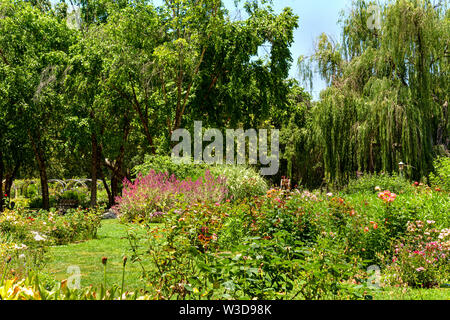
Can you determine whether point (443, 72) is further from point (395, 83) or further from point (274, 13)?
point (274, 13)

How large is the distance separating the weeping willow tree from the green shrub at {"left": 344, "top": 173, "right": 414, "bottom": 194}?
47.3 inches

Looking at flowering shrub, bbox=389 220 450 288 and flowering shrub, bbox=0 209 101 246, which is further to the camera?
flowering shrub, bbox=0 209 101 246

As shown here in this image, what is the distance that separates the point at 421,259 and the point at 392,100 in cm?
875

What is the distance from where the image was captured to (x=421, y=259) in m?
4.72

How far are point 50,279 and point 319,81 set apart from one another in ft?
45.2

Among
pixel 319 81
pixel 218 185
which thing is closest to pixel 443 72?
pixel 319 81

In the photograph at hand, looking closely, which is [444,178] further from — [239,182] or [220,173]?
[220,173]

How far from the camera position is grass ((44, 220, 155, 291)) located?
4556 millimetres

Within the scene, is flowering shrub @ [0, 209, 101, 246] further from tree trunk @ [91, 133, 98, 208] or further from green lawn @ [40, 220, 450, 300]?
tree trunk @ [91, 133, 98, 208]

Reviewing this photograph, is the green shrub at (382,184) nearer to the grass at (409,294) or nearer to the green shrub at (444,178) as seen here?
the green shrub at (444,178)

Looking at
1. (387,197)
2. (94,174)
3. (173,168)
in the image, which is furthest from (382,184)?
(94,174)

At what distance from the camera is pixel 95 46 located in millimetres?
15688

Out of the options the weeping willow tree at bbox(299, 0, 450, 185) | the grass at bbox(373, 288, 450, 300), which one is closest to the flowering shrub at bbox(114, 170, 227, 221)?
the weeping willow tree at bbox(299, 0, 450, 185)

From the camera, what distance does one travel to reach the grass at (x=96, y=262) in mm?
4556
